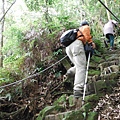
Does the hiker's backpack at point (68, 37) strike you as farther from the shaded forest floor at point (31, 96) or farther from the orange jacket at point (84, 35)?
the shaded forest floor at point (31, 96)

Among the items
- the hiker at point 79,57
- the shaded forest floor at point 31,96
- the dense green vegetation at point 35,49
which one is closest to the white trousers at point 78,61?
the hiker at point 79,57

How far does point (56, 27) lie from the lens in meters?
8.12

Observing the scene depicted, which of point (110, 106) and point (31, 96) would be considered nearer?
point (110, 106)

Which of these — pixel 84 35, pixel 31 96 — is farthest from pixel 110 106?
pixel 31 96

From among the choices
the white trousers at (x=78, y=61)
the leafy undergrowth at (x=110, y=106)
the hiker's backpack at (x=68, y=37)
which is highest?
the hiker's backpack at (x=68, y=37)

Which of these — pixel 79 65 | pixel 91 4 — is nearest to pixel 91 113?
pixel 79 65

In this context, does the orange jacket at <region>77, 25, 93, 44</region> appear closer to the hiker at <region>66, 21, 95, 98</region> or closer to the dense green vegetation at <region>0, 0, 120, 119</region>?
the hiker at <region>66, 21, 95, 98</region>

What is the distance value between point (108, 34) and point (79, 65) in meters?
4.85

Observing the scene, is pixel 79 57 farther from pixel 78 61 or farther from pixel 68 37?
pixel 68 37

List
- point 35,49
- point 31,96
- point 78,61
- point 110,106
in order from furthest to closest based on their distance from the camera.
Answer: point 35,49 < point 31,96 < point 78,61 < point 110,106

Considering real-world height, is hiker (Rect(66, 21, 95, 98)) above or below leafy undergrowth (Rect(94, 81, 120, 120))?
above

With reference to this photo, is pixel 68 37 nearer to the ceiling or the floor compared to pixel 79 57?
nearer to the ceiling

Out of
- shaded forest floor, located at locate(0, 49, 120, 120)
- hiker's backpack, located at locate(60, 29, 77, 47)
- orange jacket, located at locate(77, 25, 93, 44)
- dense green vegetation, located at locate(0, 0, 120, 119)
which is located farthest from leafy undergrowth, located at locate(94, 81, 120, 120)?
dense green vegetation, located at locate(0, 0, 120, 119)

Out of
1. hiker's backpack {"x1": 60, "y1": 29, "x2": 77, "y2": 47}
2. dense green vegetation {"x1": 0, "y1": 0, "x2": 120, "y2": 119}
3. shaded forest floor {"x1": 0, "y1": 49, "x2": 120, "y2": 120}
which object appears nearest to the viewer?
hiker's backpack {"x1": 60, "y1": 29, "x2": 77, "y2": 47}
